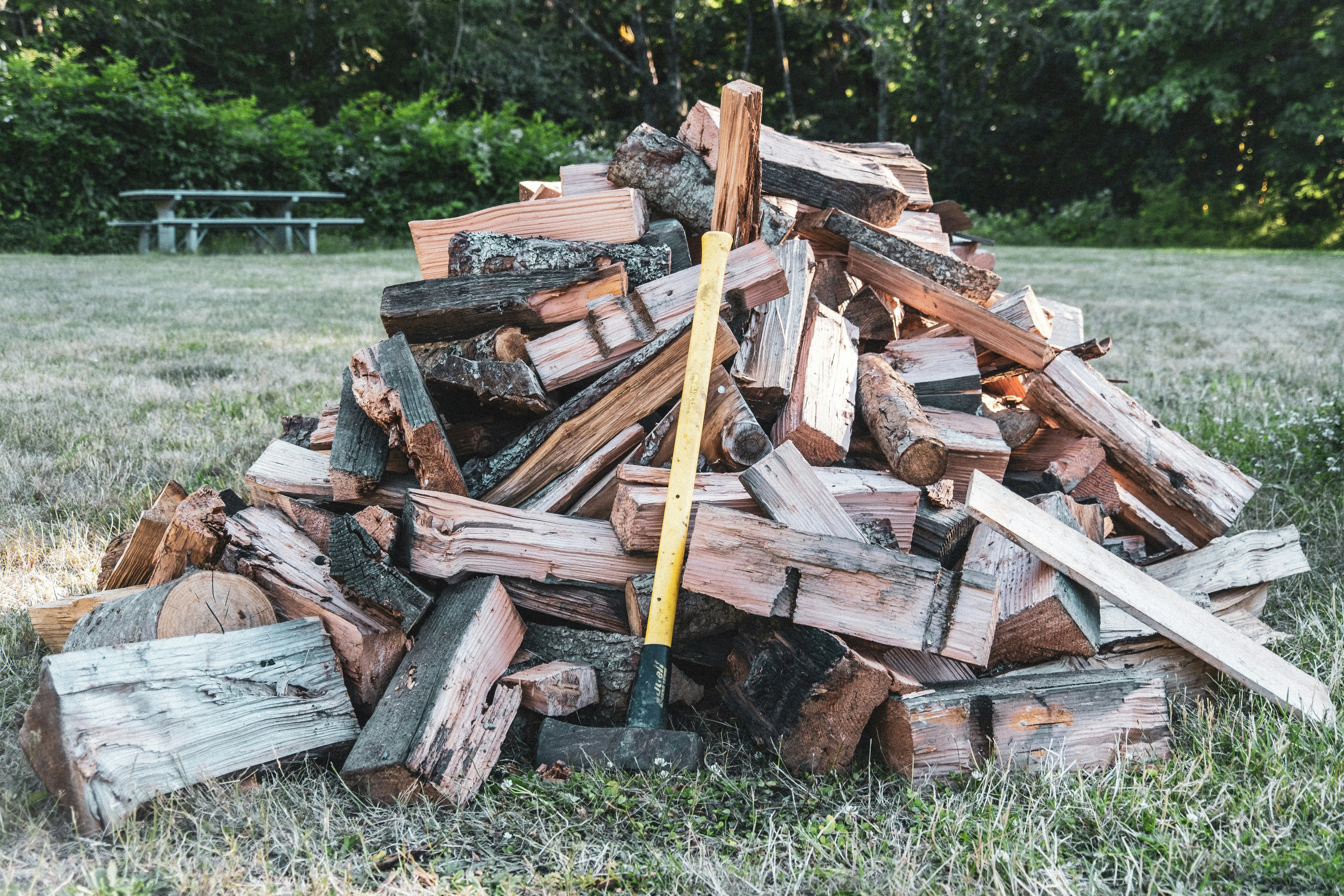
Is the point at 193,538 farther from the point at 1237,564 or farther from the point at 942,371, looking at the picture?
the point at 1237,564

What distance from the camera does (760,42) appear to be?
88.9ft

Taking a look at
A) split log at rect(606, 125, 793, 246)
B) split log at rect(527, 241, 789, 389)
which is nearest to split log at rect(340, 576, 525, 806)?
split log at rect(527, 241, 789, 389)

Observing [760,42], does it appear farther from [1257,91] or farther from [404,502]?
[404,502]

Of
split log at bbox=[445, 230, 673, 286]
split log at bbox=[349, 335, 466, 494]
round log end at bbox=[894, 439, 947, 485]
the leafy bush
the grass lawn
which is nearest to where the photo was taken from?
the grass lawn

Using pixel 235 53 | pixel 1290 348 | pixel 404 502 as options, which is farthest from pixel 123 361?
pixel 235 53

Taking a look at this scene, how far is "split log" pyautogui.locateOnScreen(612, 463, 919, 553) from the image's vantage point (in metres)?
2.19

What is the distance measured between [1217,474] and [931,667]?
1.34 meters

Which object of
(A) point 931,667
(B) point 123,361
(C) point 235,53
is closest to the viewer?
(A) point 931,667

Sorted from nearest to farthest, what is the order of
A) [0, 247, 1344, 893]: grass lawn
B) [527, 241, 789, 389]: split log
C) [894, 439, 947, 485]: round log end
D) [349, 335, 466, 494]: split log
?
[0, 247, 1344, 893]: grass lawn < [349, 335, 466, 494]: split log < [894, 439, 947, 485]: round log end < [527, 241, 789, 389]: split log

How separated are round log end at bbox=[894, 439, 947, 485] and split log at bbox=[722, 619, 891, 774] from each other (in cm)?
62

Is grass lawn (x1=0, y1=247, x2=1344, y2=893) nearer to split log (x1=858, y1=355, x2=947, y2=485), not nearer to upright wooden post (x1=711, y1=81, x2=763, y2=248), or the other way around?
split log (x1=858, y1=355, x2=947, y2=485)

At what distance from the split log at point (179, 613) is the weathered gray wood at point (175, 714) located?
13 centimetres

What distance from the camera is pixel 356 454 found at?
7.89 ft

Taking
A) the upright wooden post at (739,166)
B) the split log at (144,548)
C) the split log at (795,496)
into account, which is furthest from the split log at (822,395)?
the split log at (144,548)
